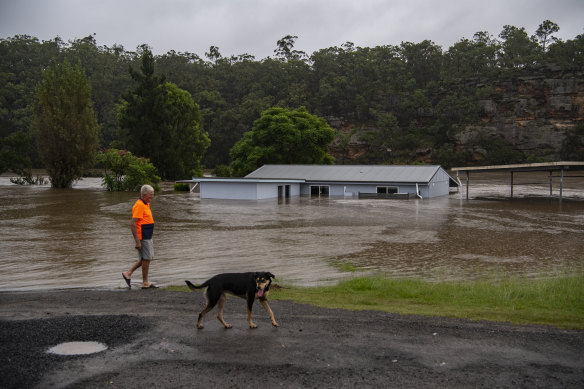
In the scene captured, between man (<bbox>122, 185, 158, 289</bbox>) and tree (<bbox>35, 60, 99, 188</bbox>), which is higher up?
tree (<bbox>35, 60, 99, 188</bbox>)

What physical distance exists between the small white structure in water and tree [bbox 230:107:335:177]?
776cm

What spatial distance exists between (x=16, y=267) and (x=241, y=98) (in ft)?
382

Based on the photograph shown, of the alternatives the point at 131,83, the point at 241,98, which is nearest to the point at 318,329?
the point at 241,98

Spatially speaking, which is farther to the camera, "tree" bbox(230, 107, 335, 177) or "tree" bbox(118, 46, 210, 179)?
"tree" bbox(118, 46, 210, 179)

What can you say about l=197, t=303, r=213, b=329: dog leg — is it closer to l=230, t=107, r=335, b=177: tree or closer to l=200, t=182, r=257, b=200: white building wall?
l=200, t=182, r=257, b=200: white building wall

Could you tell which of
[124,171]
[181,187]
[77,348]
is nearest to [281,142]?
[181,187]

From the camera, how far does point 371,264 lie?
1616 cm

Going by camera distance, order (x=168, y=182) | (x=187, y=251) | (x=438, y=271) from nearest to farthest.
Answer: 1. (x=438, y=271)
2. (x=187, y=251)
3. (x=168, y=182)

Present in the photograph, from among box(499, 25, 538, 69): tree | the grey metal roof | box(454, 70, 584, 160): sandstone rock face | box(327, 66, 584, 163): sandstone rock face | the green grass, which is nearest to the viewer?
the green grass

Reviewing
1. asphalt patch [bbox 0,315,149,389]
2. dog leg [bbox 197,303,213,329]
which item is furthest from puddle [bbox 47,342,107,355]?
dog leg [bbox 197,303,213,329]

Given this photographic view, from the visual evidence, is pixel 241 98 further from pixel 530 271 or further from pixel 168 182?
pixel 530 271

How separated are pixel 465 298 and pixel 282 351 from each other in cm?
531

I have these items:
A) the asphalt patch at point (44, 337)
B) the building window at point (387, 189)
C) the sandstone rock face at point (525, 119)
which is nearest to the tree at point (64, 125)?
the building window at point (387, 189)

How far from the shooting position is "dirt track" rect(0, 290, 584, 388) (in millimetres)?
5805
